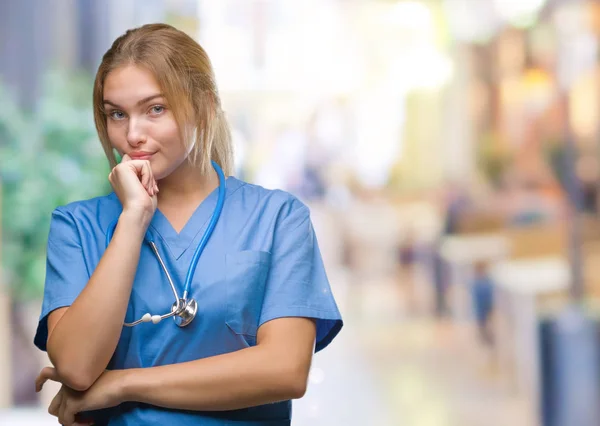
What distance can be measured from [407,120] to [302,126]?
29.6 inches

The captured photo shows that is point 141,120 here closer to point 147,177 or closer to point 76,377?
point 147,177

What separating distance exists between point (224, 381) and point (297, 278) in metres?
0.16

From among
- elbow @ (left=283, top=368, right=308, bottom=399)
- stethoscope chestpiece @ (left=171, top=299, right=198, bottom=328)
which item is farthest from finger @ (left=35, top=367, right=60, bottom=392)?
elbow @ (left=283, top=368, right=308, bottom=399)

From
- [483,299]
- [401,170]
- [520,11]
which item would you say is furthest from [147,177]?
[520,11]

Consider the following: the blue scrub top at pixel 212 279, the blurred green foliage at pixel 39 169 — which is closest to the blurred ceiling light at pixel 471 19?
the blurred green foliage at pixel 39 169

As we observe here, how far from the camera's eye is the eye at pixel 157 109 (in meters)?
0.99

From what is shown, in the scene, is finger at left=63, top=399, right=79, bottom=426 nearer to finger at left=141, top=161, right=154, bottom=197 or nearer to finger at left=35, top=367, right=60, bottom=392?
finger at left=35, top=367, right=60, bottom=392

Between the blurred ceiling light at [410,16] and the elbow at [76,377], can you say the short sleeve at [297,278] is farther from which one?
the blurred ceiling light at [410,16]

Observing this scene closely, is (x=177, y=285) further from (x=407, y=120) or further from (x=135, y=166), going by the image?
(x=407, y=120)

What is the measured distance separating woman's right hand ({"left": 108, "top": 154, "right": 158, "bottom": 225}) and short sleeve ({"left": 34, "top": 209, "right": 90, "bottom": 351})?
81mm

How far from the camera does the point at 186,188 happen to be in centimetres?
108

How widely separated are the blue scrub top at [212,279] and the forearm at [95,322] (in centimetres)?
6

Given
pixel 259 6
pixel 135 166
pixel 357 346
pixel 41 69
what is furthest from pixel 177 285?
pixel 259 6

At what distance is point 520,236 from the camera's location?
16.2ft
